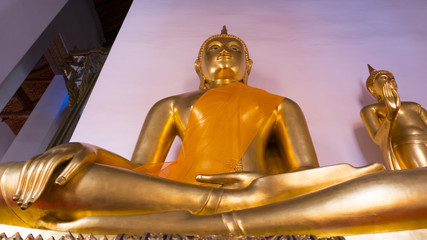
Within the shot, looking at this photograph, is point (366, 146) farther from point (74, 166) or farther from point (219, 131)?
point (74, 166)

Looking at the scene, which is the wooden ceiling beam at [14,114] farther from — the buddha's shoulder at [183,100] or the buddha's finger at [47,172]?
the buddha's finger at [47,172]

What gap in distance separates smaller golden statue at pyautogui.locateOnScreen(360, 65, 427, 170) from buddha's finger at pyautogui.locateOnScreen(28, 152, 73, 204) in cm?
111

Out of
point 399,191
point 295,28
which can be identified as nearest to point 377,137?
point 399,191

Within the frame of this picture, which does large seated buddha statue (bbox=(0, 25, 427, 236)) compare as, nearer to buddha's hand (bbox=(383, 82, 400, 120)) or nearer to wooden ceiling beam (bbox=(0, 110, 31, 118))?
buddha's hand (bbox=(383, 82, 400, 120))

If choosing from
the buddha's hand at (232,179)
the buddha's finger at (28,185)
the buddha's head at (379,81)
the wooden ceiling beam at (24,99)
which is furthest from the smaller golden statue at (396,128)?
the wooden ceiling beam at (24,99)

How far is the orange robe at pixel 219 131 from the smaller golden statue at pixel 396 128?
41 centimetres

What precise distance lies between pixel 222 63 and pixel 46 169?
94 cm

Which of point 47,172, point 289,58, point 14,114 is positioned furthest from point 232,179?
point 14,114

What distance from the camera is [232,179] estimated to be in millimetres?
845

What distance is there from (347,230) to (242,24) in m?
1.77

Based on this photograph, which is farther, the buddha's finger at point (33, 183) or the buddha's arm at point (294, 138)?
the buddha's arm at point (294, 138)

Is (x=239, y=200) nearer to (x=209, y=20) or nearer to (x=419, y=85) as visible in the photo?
(x=419, y=85)

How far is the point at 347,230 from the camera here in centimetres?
64

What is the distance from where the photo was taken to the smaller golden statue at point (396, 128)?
1.27 metres
